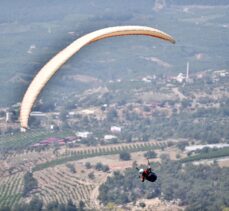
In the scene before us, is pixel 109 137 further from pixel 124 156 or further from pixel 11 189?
pixel 11 189

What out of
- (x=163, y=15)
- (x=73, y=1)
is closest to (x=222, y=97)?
(x=163, y=15)

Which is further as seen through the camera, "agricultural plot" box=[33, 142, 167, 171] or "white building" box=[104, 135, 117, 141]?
"white building" box=[104, 135, 117, 141]

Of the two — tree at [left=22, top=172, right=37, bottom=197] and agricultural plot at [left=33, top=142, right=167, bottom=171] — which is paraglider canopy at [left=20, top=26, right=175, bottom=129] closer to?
tree at [left=22, top=172, right=37, bottom=197]

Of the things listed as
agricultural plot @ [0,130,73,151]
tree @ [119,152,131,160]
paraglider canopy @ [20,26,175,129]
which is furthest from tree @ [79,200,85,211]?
paraglider canopy @ [20,26,175,129]

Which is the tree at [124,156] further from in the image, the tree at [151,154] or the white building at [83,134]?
the white building at [83,134]

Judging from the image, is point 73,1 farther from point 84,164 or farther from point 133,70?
point 84,164

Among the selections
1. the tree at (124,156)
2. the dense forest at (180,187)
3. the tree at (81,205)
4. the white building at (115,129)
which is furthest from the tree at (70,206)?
the white building at (115,129)

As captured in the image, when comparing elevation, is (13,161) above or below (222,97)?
above
